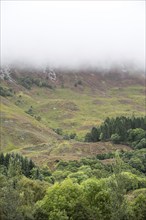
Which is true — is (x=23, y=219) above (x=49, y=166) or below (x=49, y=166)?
above

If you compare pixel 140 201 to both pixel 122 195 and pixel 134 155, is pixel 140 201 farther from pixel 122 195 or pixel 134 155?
pixel 134 155

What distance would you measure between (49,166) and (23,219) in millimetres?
89721

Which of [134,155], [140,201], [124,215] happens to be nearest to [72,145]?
[134,155]

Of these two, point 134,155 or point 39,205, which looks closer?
point 39,205

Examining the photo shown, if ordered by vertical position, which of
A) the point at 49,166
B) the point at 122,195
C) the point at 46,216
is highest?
the point at 122,195

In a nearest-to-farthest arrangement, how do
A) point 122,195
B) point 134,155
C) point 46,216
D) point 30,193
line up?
point 122,195
point 46,216
point 30,193
point 134,155

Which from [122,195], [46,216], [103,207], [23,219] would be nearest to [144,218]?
[103,207]

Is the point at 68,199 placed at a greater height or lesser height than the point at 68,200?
greater

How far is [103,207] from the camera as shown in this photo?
85.6 m

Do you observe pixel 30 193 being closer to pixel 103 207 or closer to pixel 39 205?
pixel 39 205

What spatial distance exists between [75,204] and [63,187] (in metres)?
5.57

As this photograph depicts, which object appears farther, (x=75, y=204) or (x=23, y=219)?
(x=75, y=204)

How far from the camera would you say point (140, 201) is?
9038 cm

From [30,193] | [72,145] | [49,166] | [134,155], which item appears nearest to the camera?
[30,193]
